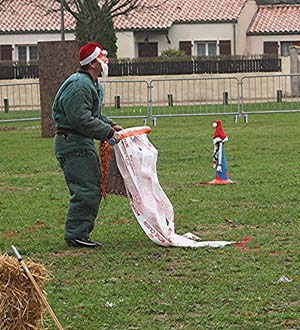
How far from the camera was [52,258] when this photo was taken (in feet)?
30.9

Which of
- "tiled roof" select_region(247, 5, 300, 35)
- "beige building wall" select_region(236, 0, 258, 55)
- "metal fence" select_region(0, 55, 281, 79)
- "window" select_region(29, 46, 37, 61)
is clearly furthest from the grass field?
"tiled roof" select_region(247, 5, 300, 35)

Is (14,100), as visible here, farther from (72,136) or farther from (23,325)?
(23,325)

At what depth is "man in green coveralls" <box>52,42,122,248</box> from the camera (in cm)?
971

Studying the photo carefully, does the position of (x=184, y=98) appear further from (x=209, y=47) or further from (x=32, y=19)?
(x=32, y=19)

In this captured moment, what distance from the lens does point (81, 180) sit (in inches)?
388

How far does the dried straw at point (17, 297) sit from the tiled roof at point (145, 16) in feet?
164

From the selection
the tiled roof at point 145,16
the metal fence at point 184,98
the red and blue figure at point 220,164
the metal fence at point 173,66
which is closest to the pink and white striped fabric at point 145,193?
the red and blue figure at point 220,164

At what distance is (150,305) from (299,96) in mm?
27640

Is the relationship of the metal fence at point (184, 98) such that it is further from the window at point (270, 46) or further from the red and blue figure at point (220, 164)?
the window at point (270, 46)

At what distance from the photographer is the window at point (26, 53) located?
2194 inches

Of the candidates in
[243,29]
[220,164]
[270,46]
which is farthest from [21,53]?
[220,164]

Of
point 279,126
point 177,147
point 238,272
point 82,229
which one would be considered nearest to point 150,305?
point 238,272

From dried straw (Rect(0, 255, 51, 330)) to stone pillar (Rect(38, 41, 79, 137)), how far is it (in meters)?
17.6

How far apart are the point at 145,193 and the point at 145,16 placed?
157ft
